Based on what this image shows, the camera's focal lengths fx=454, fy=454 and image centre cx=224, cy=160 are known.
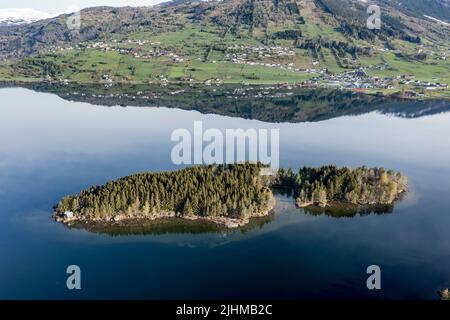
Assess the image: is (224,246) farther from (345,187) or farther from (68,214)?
(345,187)

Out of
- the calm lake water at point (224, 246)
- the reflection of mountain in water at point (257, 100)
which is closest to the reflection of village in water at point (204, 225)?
the calm lake water at point (224, 246)

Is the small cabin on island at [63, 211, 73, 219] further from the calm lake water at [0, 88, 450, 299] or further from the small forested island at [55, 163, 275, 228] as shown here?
the calm lake water at [0, 88, 450, 299]

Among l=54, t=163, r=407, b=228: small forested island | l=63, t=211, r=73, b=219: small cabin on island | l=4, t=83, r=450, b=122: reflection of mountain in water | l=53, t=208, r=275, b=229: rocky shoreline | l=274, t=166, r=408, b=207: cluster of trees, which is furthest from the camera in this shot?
l=4, t=83, r=450, b=122: reflection of mountain in water

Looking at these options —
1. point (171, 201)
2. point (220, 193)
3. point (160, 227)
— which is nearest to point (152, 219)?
point (160, 227)

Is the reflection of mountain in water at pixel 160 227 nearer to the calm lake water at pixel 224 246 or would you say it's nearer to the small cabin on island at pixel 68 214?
the calm lake water at pixel 224 246

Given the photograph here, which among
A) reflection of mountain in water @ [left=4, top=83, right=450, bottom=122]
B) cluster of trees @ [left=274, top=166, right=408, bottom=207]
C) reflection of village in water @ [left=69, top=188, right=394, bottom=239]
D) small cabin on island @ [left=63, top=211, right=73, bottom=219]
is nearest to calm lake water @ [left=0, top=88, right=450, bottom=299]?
reflection of village in water @ [left=69, top=188, right=394, bottom=239]
